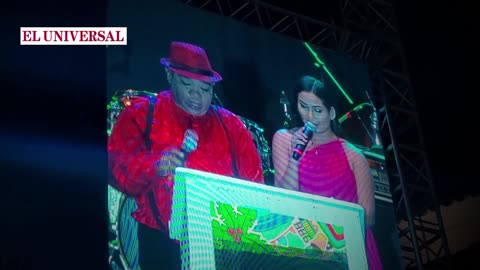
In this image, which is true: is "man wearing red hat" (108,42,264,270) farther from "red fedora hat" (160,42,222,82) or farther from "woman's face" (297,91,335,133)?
"woman's face" (297,91,335,133)

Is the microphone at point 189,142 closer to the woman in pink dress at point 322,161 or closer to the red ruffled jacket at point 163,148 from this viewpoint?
the red ruffled jacket at point 163,148

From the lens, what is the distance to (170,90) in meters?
5.51

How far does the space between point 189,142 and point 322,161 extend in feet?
4.20

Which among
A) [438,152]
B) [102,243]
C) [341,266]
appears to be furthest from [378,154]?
[102,243]

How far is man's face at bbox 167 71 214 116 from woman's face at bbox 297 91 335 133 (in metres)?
0.90

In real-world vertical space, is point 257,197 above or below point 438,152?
below

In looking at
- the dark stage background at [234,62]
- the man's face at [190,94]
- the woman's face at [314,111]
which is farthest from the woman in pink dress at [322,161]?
the man's face at [190,94]

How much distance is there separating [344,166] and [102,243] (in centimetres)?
208

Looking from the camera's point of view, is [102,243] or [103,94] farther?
[103,94]

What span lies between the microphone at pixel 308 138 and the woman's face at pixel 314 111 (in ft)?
0.13

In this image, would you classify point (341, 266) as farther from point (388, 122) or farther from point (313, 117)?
point (388, 122)

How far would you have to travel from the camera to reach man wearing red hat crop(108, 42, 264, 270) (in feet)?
16.3

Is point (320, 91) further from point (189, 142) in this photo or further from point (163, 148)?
point (163, 148)

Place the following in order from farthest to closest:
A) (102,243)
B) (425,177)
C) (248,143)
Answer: (425,177) → (248,143) → (102,243)
